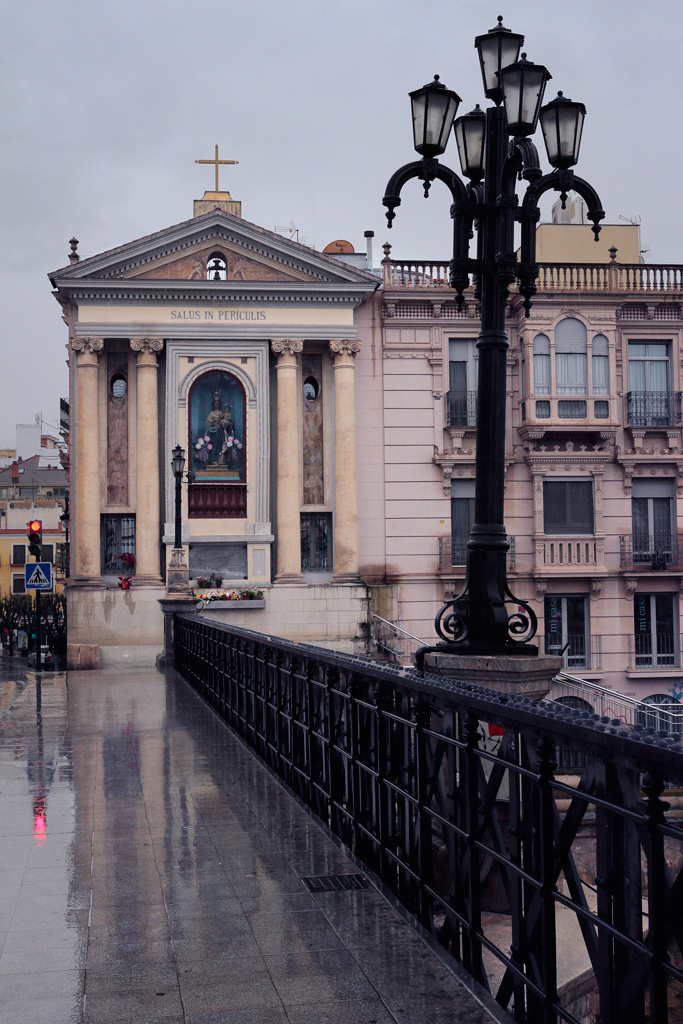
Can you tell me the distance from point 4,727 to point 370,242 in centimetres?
3073

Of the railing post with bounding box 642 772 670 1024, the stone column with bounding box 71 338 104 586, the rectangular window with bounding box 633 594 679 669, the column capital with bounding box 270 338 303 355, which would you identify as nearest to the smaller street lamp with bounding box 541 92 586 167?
the railing post with bounding box 642 772 670 1024

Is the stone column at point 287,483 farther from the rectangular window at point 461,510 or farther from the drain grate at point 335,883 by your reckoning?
the drain grate at point 335,883

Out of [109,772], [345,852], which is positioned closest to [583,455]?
[109,772]

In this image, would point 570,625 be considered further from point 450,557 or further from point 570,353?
point 570,353

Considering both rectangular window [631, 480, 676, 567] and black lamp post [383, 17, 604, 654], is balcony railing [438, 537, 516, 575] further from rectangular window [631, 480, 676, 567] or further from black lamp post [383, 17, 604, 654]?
black lamp post [383, 17, 604, 654]

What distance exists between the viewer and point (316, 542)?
34.7 meters

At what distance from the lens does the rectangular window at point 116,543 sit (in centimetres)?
3350

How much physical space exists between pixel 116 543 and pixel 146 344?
6.08 m

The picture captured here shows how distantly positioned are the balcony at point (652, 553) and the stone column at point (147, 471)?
14.6m

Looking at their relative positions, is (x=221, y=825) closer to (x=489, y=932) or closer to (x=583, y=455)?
(x=489, y=932)

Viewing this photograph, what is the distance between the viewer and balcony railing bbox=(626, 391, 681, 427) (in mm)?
35781

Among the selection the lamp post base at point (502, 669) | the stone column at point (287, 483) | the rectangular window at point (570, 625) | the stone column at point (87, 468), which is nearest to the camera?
the lamp post base at point (502, 669)

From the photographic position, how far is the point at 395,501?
34.9 meters

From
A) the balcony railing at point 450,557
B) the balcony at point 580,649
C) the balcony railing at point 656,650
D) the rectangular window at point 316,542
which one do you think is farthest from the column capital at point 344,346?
the balcony railing at point 656,650
